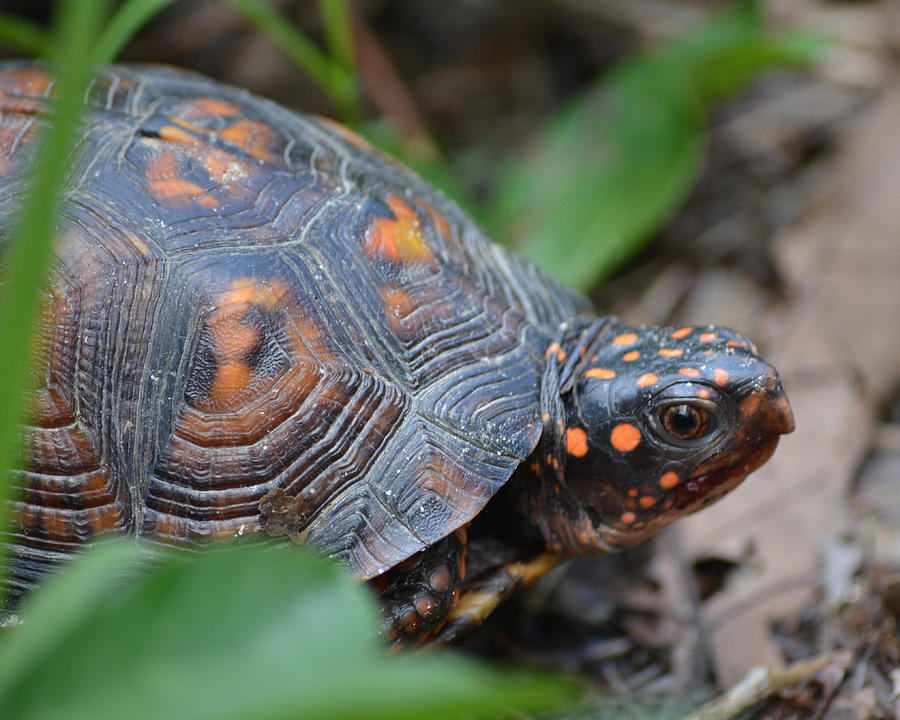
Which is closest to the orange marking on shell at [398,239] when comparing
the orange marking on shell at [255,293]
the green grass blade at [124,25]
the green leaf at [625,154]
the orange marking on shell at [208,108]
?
the orange marking on shell at [255,293]

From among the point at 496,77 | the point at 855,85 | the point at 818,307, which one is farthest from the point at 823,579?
the point at 496,77

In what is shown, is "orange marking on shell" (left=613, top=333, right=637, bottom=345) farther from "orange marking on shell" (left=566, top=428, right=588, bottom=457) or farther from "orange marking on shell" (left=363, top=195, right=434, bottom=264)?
Result: "orange marking on shell" (left=363, top=195, right=434, bottom=264)

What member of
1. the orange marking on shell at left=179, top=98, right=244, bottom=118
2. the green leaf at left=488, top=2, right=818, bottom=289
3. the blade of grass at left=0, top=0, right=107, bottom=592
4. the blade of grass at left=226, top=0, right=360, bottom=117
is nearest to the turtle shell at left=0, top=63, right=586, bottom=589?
the orange marking on shell at left=179, top=98, right=244, bottom=118

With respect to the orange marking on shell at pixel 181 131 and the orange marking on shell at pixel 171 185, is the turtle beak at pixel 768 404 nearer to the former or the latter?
the orange marking on shell at pixel 171 185

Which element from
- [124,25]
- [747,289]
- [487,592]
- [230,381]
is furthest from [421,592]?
[747,289]

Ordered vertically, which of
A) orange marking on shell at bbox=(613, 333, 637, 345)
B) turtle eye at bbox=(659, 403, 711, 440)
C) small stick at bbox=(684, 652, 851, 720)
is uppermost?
orange marking on shell at bbox=(613, 333, 637, 345)

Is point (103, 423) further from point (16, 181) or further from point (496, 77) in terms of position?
point (496, 77)
